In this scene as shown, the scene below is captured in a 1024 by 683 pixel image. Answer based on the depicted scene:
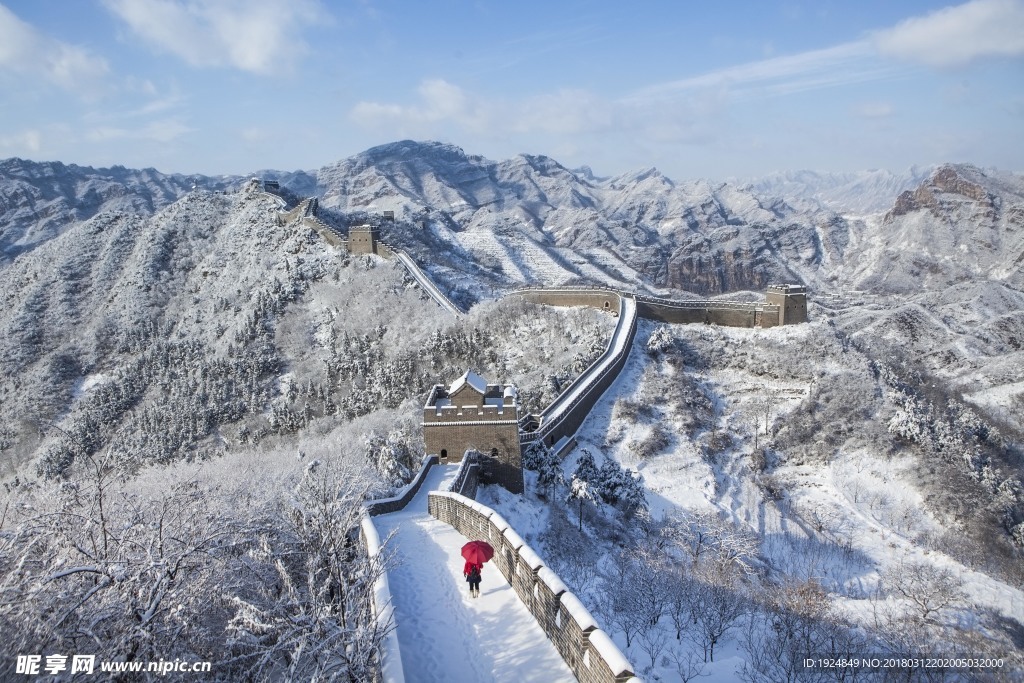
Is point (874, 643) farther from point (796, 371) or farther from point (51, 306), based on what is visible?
point (51, 306)

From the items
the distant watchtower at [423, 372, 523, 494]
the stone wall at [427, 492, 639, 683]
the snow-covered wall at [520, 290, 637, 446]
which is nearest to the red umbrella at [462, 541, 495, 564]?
the stone wall at [427, 492, 639, 683]

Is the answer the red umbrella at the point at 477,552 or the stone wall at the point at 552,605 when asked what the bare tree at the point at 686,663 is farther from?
the red umbrella at the point at 477,552

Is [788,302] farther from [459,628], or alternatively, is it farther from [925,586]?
[459,628]

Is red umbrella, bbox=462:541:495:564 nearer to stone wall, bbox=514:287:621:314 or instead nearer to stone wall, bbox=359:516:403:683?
stone wall, bbox=359:516:403:683

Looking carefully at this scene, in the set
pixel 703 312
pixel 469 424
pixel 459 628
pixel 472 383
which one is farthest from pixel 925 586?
pixel 703 312

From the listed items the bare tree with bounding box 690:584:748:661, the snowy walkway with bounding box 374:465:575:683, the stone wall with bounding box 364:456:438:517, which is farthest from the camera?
the stone wall with bounding box 364:456:438:517

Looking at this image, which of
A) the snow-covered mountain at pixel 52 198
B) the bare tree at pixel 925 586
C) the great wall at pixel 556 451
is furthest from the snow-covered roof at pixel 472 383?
the snow-covered mountain at pixel 52 198
